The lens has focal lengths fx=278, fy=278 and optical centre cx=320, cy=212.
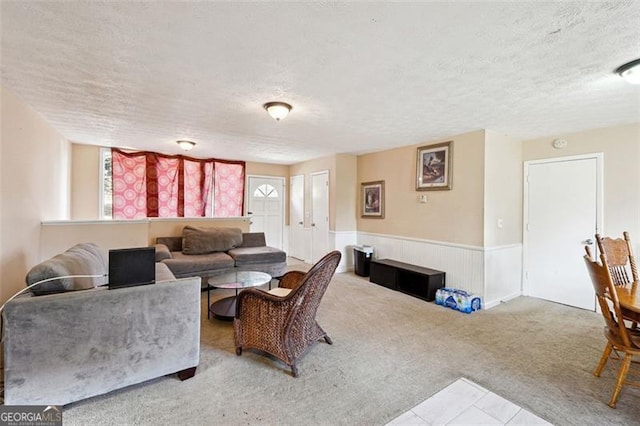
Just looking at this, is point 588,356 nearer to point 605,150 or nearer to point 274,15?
point 605,150

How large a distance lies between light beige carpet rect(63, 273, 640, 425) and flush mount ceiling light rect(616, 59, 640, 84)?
2261mm

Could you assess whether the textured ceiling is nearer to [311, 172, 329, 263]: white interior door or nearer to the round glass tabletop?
the round glass tabletop

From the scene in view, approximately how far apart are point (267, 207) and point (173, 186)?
210 centimetres

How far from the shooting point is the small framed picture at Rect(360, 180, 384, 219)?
5195mm

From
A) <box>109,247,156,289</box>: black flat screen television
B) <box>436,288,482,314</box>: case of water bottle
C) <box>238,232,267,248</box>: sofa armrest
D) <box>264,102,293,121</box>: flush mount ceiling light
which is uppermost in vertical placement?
<box>264,102,293,121</box>: flush mount ceiling light

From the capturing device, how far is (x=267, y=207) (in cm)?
684

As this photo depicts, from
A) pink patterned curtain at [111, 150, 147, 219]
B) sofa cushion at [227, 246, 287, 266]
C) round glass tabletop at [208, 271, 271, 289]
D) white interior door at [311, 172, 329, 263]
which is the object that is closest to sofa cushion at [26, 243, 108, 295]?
round glass tabletop at [208, 271, 271, 289]

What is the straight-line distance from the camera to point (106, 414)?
1720 millimetres

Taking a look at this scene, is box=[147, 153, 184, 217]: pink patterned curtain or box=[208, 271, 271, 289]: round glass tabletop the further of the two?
box=[147, 153, 184, 217]: pink patterned curtain

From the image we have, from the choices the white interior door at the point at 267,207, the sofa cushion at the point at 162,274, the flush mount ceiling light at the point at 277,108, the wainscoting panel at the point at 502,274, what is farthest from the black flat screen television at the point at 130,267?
the white interior door at the point at 267,207

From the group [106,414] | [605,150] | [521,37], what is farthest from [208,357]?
[605,150]

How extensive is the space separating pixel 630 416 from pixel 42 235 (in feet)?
18.2

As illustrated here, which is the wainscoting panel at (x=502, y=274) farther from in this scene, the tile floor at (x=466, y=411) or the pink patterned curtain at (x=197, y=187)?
the pink patterned curtain at (x=197, y=187)

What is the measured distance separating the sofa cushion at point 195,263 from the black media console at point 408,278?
7.93ft
